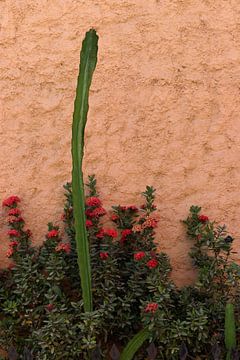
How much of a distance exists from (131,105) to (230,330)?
4.07 feet

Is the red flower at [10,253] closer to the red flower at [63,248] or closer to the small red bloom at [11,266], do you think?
the small red bloom at [11,266]

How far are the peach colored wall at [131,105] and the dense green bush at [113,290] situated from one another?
11 centimetres

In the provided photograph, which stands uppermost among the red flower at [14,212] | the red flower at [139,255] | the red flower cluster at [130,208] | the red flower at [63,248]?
the red flower cluster at [130,208]

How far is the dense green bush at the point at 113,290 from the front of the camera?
3.08 meters

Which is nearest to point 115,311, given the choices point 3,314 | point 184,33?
point 3,314

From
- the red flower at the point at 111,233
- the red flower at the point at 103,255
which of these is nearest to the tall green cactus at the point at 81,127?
the red flower at the point at 103,255

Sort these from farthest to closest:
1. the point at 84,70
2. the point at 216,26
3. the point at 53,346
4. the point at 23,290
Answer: the point at 216,26, the point at 23,290, the point at 53,346, the point at 84,70

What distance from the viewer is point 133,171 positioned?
3549 millimetres

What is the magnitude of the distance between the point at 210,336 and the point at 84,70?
57.2 inches

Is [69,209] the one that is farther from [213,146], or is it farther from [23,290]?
[213,146]

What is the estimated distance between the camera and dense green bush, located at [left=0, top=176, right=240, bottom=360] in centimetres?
308

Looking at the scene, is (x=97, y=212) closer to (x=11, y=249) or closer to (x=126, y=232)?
(x=126, y=232)

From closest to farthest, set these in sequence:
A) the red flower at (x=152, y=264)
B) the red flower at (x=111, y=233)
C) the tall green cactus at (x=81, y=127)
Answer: the tall green cactus at (x=81, y=127), the red flower at (x=152, y=264), the red flower at (x=111, y=233)

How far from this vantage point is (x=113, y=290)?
129 inches
